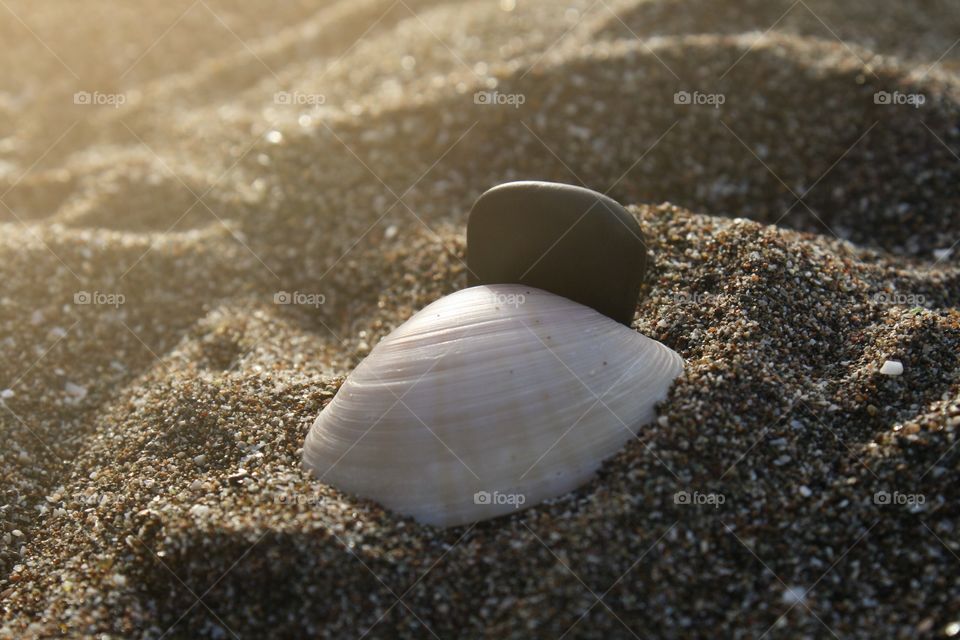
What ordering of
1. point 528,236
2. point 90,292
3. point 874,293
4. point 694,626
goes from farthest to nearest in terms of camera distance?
point 90,292 < point 874,293 < point 528,236 < point 694,626

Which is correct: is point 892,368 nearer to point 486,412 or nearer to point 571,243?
point 571,243

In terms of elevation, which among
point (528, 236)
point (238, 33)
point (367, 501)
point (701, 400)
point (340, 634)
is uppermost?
point (238, 33)

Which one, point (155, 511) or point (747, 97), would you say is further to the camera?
point (747, 97)

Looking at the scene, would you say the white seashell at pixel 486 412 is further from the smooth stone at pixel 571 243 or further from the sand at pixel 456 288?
the smooth stone at pixel 571 243

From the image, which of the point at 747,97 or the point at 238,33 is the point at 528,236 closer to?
the point at 747,97

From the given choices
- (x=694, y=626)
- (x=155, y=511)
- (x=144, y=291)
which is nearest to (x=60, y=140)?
(x=144, y=291)

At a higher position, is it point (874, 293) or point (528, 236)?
point (528, 236)

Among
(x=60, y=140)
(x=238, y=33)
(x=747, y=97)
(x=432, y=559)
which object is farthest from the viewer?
(x=238, y=33)
